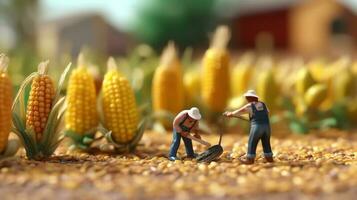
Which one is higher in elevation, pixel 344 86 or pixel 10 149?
pixel 344 86

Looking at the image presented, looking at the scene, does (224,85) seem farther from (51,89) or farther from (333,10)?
(333,10)

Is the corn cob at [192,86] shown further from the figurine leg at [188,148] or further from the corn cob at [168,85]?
the figurine leg at [188,148]

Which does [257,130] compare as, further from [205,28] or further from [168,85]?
[205,28]

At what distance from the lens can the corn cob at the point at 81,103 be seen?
15.6 feet

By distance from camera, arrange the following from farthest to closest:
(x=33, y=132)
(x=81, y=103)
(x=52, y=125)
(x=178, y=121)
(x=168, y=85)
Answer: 1. (x=168, y=85)
2. (x=81, y=103)
3. (x=52, y=125)
4. (x=33, y=132)
5. (x=178, y=121)

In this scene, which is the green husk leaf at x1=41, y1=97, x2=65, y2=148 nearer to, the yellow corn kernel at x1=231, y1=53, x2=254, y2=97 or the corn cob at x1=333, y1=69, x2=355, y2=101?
the yellow corn kernel at x1=231, y1=53, x2=254, y2=97

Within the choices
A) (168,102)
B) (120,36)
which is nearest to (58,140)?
(168,102)

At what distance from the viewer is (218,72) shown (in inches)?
238

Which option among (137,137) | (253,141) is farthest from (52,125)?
(253,141)

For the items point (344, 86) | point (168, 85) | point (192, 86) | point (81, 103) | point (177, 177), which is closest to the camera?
point (177, 177)

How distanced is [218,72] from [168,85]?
54cm

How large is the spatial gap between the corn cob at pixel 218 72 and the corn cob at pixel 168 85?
0.33 m

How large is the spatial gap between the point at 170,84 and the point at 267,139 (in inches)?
83.6

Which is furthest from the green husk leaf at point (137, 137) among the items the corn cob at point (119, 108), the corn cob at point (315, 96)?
the corn cob at point (315, 96)
